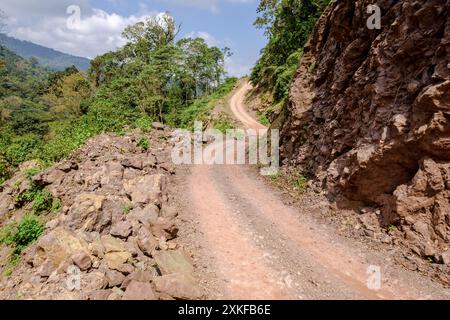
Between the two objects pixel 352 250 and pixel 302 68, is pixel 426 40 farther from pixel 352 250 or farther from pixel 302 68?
pixel 302 68

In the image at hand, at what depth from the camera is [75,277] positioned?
7.86 metres

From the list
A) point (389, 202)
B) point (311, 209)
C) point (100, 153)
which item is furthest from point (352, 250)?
point (100, 153)

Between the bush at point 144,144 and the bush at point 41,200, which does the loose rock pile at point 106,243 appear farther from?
the bush at point 144,144

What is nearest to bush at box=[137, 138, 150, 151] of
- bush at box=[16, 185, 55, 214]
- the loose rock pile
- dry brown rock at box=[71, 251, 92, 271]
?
the loose rock pile

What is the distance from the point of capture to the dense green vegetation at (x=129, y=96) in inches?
933

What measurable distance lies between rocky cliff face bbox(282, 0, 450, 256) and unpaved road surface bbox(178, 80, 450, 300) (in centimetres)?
150

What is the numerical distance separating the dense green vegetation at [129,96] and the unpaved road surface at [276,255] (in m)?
8.99

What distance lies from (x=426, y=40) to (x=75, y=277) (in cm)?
1238

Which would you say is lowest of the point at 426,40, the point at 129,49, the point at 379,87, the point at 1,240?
the point at 1,240

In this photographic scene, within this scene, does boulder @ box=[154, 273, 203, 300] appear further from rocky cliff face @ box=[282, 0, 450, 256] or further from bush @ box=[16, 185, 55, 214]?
bush @ box=[16, 185, 55, 214]

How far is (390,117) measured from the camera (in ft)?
35.1

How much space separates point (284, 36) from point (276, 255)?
94.2 ft

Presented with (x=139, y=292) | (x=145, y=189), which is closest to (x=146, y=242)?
(x=139, y=292)

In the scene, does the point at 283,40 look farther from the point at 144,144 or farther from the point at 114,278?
the point at 114,278
